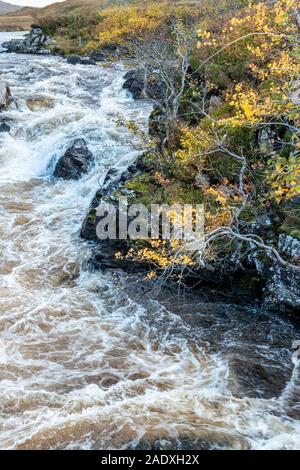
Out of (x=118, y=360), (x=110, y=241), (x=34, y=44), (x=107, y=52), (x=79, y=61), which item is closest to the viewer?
(x=118, y=360)

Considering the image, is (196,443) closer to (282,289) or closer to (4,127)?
(282,289)

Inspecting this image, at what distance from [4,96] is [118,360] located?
849 inches

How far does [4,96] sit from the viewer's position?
1040 inches

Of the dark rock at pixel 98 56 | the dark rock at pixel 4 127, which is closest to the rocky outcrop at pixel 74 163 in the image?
the dark rock at pixel 4 127

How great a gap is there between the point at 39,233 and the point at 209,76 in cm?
941

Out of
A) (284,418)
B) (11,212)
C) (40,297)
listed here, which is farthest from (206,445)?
(11,212)

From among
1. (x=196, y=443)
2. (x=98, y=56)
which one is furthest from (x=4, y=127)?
(x=98, y=56)

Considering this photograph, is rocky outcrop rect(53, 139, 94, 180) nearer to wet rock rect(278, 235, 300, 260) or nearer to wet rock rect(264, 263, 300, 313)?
wet rock rect(278, 235, 300, 260)

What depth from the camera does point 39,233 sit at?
16109 millimetres

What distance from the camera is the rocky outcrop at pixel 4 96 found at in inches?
1029

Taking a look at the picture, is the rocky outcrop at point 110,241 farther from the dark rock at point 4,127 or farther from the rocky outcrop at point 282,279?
the dark rock at point 4,127

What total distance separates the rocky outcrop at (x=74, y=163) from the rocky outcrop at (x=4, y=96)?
7.98 m

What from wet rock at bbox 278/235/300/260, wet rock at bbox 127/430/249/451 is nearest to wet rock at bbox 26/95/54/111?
wet rock at bbox 278/235/300/260

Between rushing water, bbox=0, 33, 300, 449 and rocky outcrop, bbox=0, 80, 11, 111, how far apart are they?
11.3 m
